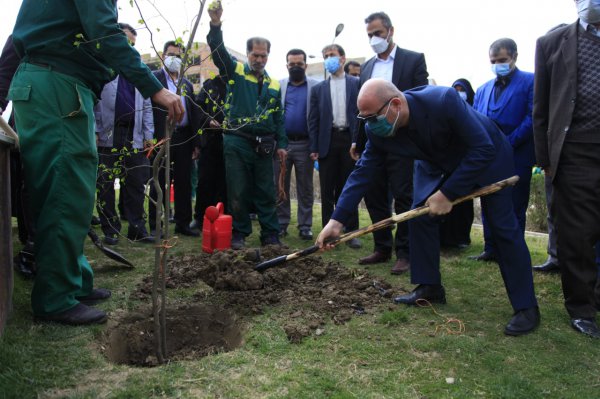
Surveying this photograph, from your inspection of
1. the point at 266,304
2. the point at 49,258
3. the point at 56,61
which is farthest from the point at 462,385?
the point at 56,61

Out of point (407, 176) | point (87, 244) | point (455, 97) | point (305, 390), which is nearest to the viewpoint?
point (305, 390)

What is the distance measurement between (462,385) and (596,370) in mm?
835

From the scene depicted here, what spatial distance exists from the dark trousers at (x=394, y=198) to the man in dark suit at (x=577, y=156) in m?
1.41

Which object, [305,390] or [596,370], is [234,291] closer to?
[305,390]

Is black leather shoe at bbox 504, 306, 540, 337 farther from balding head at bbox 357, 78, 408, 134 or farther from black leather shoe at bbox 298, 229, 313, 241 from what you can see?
black leather shoe at bbox 298, 229, 313, 241

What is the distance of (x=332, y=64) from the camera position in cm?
650

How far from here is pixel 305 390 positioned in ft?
7.81

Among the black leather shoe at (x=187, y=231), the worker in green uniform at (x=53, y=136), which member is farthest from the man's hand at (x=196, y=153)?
the worker in green uniform at (x=53, y=136)

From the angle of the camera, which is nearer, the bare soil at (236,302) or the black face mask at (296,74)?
the bare soil at (236,302)

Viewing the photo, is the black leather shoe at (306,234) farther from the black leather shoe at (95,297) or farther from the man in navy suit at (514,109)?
the black leather shoe at (95,297)

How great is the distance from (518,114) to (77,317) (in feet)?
14.3

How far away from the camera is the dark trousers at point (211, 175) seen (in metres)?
6.39

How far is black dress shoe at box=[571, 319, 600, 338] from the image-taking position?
3.17 meters

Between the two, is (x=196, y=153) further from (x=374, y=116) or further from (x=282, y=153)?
(x=374, y=116)
